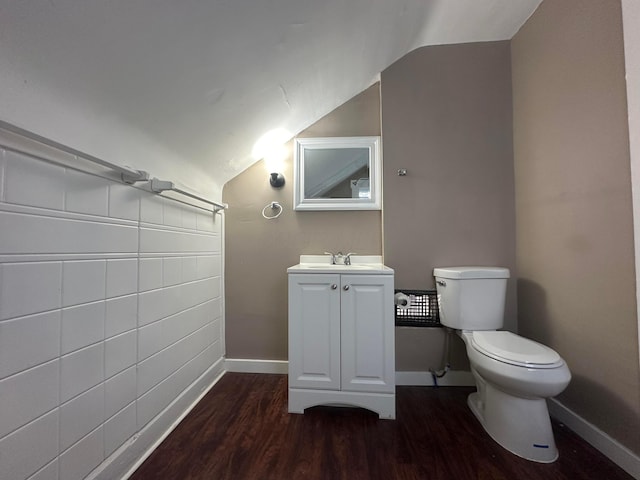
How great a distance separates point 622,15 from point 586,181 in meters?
0.68

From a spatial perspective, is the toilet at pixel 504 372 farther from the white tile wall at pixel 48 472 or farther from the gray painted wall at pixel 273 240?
the white tile wall at pixel 48 472

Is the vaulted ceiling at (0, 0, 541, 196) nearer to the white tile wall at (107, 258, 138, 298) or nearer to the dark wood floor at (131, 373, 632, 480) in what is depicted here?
the white tile wall at (107, 258, 138, 298)

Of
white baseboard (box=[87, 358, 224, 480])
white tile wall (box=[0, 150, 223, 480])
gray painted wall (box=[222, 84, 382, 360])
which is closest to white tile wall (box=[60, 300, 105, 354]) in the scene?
white tile wall (box=[0, 150, 223, 480])

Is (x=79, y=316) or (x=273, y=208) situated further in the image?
(x=273, y=208)

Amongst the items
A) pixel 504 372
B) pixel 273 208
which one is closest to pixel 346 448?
pixel 504 372

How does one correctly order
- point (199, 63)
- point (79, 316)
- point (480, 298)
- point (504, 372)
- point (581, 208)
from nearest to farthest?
point (79, 316) < point (199, 63) < point (504, 372) < point (581, 208) < point (480, 298)

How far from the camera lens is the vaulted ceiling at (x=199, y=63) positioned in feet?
2.25

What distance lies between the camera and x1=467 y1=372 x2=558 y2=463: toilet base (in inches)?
44.0

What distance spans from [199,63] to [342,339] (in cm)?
144

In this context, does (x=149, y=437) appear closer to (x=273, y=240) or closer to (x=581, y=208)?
(x=273, y=240)

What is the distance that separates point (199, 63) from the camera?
3.26 ft

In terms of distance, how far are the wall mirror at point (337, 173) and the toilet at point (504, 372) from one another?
840 millimetres

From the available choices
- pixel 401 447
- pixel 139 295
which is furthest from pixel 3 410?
pixel 401 447

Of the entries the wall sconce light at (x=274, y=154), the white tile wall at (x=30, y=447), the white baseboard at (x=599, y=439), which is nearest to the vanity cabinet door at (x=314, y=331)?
the wall sconce light at (x=274, y=154)
